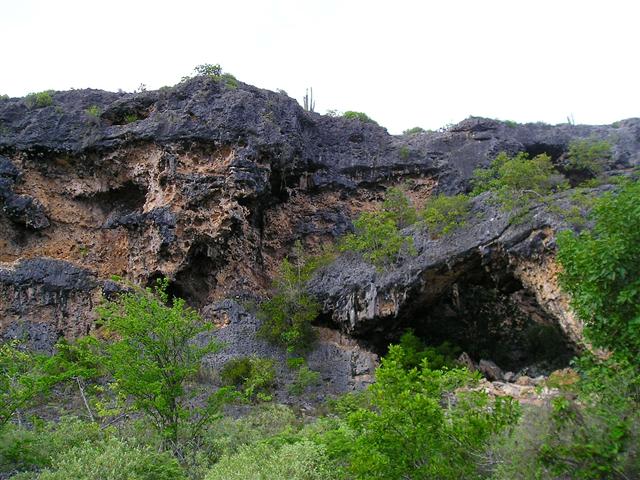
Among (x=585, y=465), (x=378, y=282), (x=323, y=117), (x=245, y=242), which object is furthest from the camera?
(x=323, y=117)

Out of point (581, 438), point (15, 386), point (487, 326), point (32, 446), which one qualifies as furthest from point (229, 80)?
point (581, 438)

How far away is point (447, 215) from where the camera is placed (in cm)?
2141

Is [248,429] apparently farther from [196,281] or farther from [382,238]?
[196,281]

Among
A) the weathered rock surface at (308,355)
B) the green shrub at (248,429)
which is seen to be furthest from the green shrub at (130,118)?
the green shrub at (248,429)

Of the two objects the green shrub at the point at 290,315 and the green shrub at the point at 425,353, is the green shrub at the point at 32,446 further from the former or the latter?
the green shrub at the point at 425,353

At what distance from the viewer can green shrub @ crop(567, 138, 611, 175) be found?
27.9 meters

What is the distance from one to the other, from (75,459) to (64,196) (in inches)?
729

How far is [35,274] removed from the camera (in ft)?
75.6

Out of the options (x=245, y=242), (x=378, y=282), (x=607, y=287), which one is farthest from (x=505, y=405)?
(x=245, y=242)

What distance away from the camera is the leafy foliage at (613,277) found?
272 inches

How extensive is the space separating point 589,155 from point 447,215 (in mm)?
11058

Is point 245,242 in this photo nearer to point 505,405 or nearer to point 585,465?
point 505,405

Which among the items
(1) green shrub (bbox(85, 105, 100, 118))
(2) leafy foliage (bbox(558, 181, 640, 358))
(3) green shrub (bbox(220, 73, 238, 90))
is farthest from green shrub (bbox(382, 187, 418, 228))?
(2) leafy foliage (bbox(558, 181, 640, 358))

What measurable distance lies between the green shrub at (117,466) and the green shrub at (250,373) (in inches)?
358
